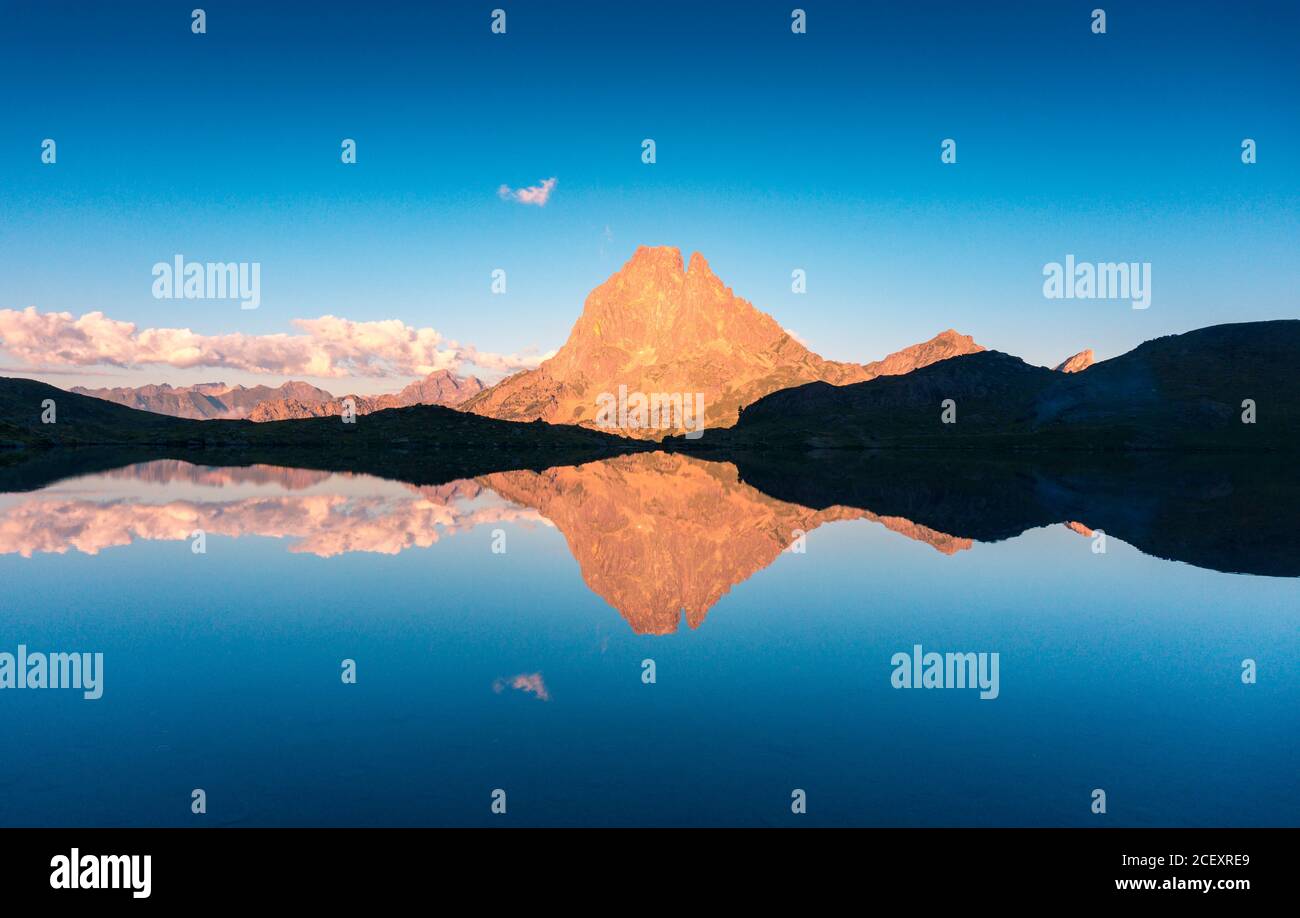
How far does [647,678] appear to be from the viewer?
21844 mm

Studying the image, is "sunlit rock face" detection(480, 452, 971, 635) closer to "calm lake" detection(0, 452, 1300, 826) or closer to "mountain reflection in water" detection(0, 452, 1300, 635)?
"mountain reflection in water" detection(0, 452, 1300, 635)

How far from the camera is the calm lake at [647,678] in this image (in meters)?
14.2

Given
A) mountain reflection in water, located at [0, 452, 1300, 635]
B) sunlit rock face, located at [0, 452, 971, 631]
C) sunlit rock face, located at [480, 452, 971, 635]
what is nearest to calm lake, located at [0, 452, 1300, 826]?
sunlit rock face, located at [480, 452, 971, 635]

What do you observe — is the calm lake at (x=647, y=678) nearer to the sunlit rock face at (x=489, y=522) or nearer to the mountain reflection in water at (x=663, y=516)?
the sunlit rock face at (x=489, y=522)

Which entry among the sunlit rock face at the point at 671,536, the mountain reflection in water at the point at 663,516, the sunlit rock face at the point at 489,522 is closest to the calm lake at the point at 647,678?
the sunlit rock face at the point at 671,536

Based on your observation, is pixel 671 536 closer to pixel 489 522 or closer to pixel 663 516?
pixel 663 516

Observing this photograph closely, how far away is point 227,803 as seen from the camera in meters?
13.8

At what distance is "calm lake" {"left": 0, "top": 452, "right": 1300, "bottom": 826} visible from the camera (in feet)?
46.6

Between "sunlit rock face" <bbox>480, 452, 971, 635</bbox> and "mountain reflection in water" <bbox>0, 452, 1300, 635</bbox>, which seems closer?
"sunlit rock face" <bbox>480, 452, 971, 635</bbox>

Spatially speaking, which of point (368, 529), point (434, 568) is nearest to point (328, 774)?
point (434, 568)

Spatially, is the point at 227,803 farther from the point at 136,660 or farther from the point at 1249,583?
the point at 1249,583
